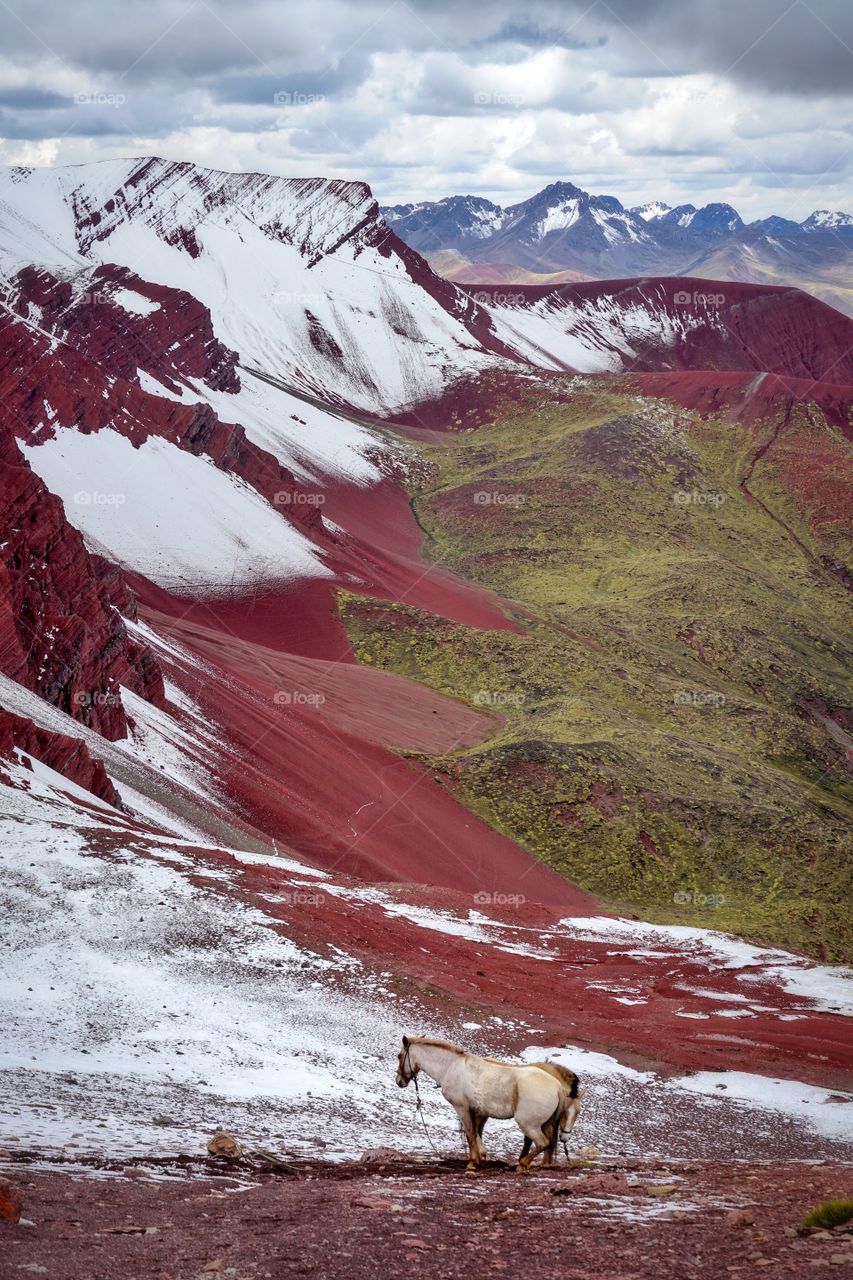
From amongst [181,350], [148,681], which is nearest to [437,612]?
[148,681]

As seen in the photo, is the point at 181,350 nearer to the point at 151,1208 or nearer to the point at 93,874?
the point at 93,874

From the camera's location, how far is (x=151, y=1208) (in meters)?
9.36

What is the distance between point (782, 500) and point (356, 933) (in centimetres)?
8755
